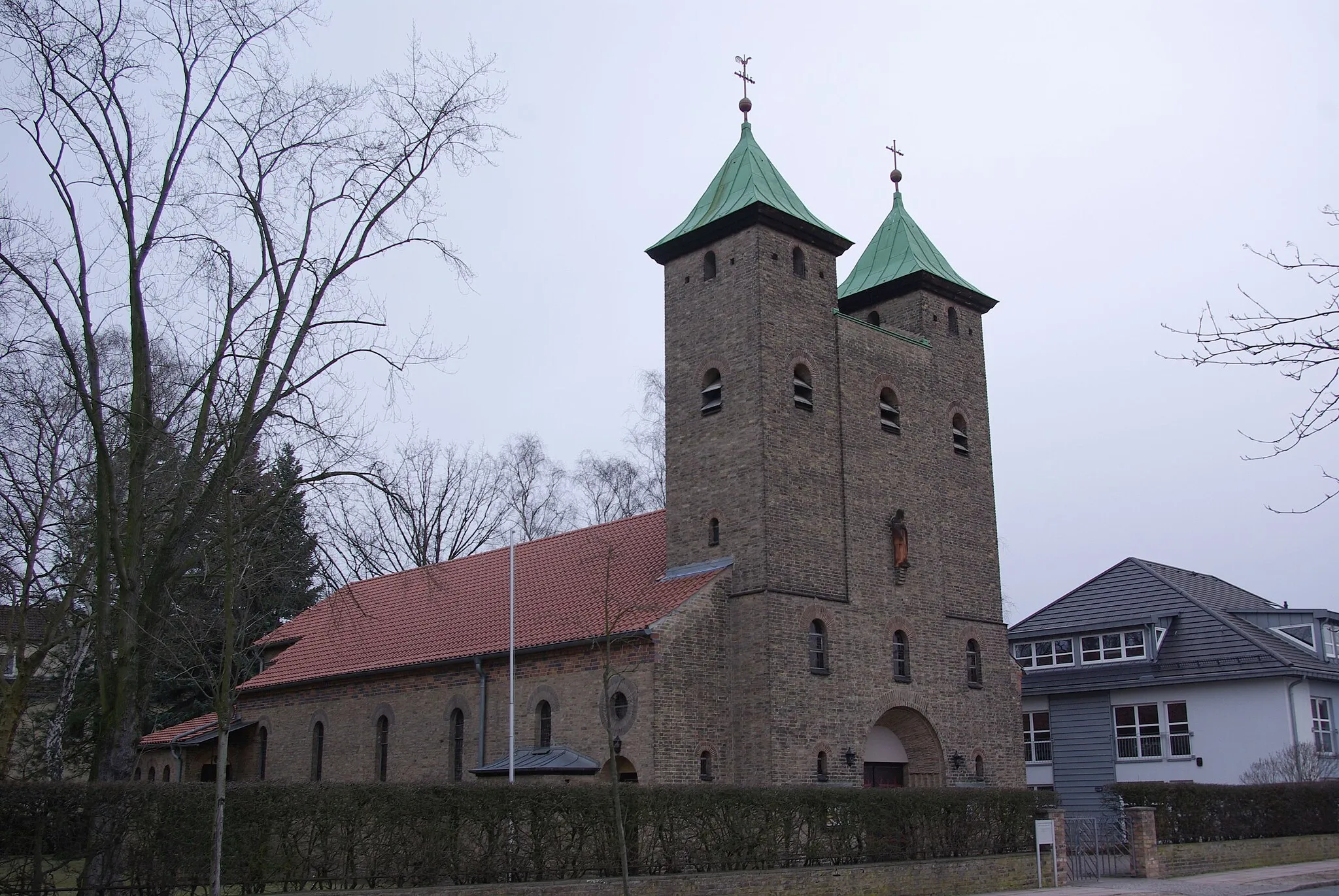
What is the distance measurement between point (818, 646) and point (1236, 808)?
9.89m

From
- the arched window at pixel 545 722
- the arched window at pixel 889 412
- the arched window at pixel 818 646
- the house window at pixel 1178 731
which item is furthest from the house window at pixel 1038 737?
the arched window at pixel 545 722

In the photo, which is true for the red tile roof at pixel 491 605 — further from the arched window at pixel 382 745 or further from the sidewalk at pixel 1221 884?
the sidewalk at pixel 1221 884

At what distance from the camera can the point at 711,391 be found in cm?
2616

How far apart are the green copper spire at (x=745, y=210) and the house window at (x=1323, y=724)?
1762 cm

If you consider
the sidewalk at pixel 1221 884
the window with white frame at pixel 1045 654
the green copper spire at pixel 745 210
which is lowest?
the sidewalk at pixel 1221 884

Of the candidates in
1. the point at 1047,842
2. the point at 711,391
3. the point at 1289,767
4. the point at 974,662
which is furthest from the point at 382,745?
the point at 1289,767

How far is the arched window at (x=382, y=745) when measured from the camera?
96.7 feet

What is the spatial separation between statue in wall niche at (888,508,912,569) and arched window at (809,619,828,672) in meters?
2.89

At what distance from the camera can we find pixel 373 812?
15.6 meters

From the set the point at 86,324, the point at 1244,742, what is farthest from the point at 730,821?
the point at 1244,742

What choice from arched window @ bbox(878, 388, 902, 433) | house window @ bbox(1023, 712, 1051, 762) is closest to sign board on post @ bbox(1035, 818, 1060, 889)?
arched window @ bbox(878, 388, 902, 433)

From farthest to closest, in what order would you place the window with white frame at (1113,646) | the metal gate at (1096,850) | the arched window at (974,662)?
the window with white frame at (1113,646) → the arched window at (974,662) → the metal gate at (1096,850)

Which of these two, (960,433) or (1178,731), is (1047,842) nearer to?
(960,433)

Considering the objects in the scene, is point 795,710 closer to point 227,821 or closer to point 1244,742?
point 227,821
